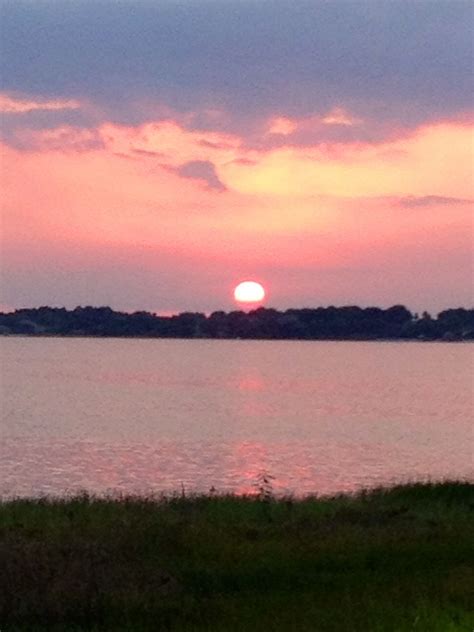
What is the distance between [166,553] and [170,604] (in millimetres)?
2891

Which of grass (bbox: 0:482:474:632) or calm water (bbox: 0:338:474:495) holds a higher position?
grass (bbox: 0:482:474:632)

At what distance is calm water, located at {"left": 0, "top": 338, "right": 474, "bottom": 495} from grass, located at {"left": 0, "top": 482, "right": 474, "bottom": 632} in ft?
49.9

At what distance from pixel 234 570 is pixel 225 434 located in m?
43.5

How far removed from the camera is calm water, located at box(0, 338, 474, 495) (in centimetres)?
3894

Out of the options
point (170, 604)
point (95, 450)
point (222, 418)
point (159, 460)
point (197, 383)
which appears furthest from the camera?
point (197, 383)

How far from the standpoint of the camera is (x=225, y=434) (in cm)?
5784

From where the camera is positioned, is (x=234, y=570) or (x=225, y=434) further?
(x=225, y=434)

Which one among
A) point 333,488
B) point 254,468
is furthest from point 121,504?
point 254,468

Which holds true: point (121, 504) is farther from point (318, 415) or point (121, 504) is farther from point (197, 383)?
point (197, 383)

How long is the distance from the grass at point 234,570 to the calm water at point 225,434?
15.2m

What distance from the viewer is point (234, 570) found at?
567 inches

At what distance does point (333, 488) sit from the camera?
117 feet

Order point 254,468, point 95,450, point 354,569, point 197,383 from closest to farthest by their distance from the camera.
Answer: point 354,569 < point 254,468 < point 95,450 < point 197,383

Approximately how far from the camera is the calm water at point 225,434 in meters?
38.9
